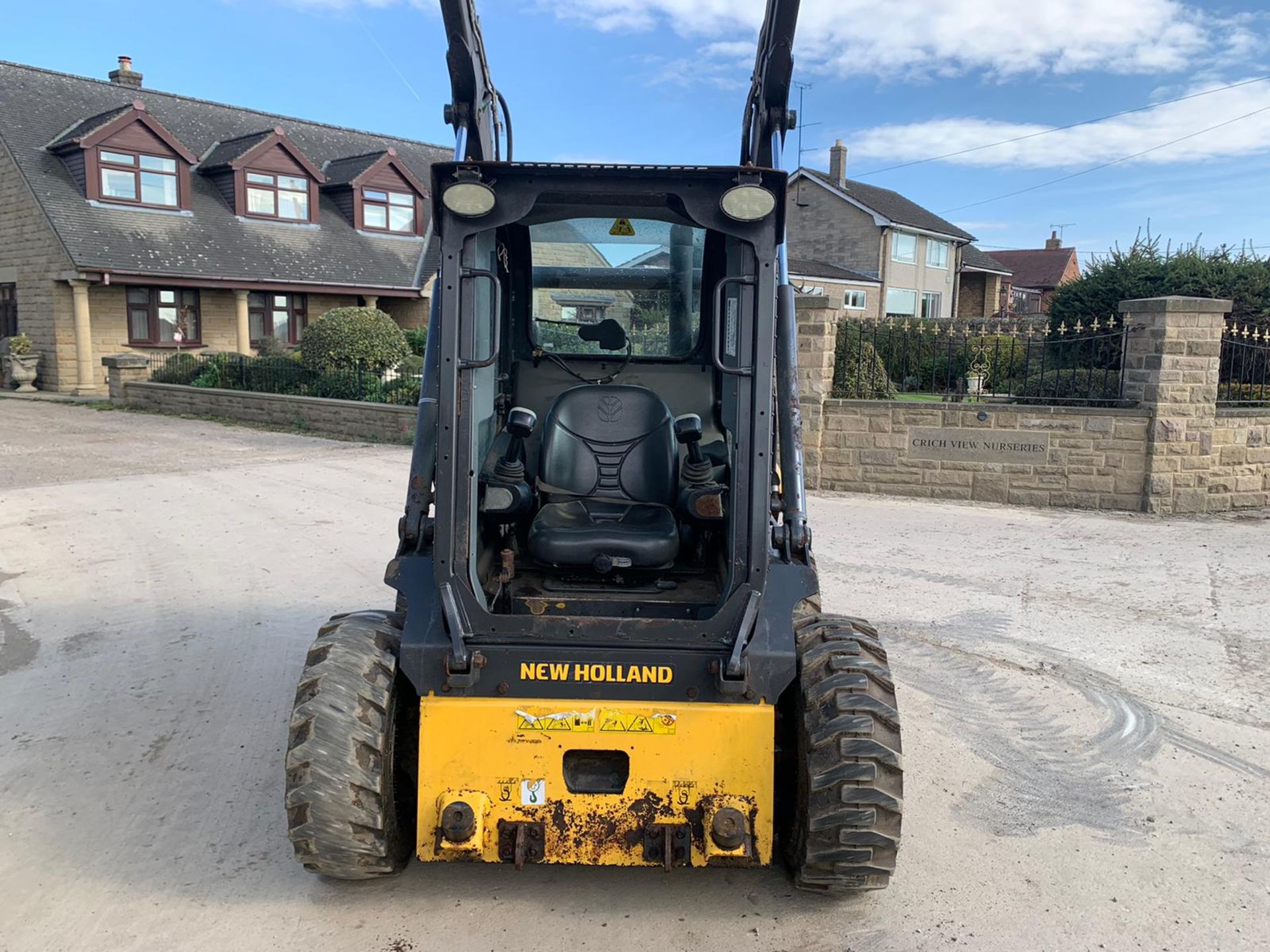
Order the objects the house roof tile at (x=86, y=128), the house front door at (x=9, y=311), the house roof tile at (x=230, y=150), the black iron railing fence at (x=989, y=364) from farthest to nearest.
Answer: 1. the house roof tile at (x=230, y=150)
2. the house front door at (x=9, y=311)
3. the house roof tile at (x=86, y=128)
4. the black iron railing fence at (x=989, y=364)

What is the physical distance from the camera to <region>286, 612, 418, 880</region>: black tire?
3201 millimetres

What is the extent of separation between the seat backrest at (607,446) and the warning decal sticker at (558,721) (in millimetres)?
Result: 1352

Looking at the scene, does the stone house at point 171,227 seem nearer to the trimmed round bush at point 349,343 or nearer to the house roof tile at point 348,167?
the house roof tile at point 348,167

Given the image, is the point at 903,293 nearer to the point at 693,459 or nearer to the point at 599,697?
the point at 693,459

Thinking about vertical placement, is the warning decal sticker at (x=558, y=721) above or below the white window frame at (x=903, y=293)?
below

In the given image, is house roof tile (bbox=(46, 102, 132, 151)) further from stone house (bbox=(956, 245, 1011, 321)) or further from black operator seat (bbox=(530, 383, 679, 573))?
stone house (bbox=(956, 245, 1011, 321))

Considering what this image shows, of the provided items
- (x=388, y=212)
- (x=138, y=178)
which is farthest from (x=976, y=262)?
(x=138, y=178)

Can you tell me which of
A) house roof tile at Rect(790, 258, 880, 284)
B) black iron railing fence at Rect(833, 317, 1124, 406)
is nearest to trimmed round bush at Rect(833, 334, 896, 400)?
black iron railing fence at Rect(833, 317, 1124, 406)

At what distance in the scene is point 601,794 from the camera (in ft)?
10.8

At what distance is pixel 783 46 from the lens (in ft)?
14.8

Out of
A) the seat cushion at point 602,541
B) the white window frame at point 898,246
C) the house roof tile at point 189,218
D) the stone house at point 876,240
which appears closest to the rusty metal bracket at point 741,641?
the seat cushion at point 602,541

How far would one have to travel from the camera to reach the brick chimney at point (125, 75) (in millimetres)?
28938

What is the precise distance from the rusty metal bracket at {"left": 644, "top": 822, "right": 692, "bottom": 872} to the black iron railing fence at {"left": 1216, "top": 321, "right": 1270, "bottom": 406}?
9.63 meters

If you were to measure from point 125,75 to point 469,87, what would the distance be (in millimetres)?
29200
